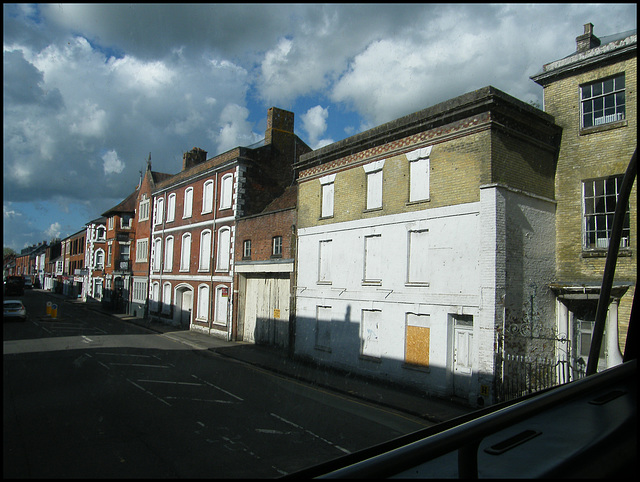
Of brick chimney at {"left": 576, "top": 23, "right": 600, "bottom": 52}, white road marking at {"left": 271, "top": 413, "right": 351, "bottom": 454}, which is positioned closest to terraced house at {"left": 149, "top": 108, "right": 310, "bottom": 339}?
white road marking at {"left": 271, "top": 413, "right": 351, "bottom": 454}

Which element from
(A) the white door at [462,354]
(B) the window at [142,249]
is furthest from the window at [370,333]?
(B) the window at [142,249]

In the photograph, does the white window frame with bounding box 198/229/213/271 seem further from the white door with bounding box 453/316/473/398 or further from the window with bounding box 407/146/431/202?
the white door with bounding box 453/316/473/398

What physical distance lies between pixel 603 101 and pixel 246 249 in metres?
17.0

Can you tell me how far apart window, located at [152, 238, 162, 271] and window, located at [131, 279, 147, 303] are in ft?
7.37

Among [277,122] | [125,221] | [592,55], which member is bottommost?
[125,221]

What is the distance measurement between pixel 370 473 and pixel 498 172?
12410 millimetres

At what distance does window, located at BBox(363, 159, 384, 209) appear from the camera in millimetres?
15930

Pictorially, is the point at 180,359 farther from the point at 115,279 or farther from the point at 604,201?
the point at 115,279

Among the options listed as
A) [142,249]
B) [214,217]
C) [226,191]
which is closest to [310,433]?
[226,191]

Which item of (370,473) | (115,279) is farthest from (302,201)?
(115,279)

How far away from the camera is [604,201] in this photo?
1266 centimetres

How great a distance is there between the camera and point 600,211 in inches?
503

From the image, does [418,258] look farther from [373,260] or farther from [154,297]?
[154,297]

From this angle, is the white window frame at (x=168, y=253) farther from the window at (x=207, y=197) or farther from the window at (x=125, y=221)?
the window at (x=125, y=221)
